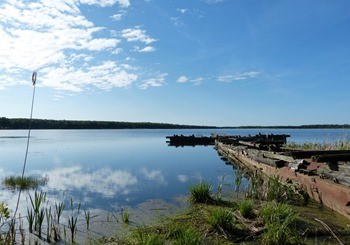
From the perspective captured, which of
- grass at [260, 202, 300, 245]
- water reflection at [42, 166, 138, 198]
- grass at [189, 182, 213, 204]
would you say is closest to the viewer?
grass at [260, 202, 300, 245]

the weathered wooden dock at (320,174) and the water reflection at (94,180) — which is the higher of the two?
the weathered wooden dock at (320,174)

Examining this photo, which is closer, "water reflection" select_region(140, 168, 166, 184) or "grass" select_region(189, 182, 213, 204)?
"grass" select_region(189, 182, 213, 204)

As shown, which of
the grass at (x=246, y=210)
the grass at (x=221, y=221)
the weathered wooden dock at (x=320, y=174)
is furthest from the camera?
the weathered wooden dock at (x=320, y=174)

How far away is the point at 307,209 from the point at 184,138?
49.1m


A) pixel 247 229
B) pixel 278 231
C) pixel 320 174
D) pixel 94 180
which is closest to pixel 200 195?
pixel 320 174

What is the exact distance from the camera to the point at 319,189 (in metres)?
10.1

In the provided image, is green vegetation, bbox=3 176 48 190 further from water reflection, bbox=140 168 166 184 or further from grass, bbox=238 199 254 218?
grass, bbox=238 199 254 218

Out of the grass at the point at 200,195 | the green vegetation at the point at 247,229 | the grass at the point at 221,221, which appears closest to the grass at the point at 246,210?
the green vegetation at the point at 247,229

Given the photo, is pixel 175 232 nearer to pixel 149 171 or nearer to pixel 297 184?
pixel 297 184

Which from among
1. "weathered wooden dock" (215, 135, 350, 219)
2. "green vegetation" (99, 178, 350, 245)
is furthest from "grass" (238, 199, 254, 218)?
"weathered wooden dock" (215, 135, 350, 219)

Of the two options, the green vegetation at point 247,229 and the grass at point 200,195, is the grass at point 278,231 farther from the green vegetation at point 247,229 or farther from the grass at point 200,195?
the grass at point 200,195

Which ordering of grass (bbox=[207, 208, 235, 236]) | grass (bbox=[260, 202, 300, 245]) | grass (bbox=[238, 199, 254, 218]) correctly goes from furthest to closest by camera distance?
1. grass (bbox=[238, 199, 254, 218])
2. grass (bbox=[207, 208, 235, 236])
3. grass (bbox=[260, 202, 300, 245])

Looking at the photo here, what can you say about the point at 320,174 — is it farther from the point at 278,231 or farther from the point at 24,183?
the point at 24,183

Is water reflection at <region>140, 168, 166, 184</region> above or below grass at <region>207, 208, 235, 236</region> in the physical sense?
below
